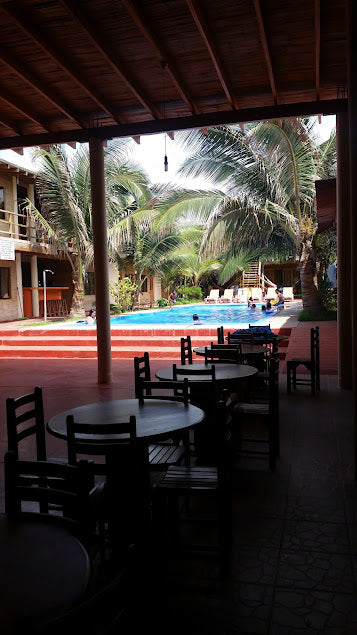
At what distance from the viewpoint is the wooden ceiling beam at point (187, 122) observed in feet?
21.9

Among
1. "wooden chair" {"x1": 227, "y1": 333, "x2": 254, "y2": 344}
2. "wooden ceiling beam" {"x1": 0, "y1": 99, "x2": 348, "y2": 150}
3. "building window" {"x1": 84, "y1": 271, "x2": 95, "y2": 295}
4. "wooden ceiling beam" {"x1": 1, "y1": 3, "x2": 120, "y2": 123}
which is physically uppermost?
"wooden ceiling beam" {"x1": 1, "y1": 3, "x2": 120, "y2": 123}

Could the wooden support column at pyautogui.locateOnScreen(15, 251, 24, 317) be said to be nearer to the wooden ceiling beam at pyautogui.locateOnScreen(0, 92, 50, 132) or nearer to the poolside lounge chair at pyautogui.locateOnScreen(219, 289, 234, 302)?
the poolside lounge chair at pyautogui.locateOnScreen(219, 289, 234, 302)

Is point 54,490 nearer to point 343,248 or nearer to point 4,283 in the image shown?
point 343,248

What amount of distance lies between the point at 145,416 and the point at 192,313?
734 inches

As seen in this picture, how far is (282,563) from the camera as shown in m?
2.66

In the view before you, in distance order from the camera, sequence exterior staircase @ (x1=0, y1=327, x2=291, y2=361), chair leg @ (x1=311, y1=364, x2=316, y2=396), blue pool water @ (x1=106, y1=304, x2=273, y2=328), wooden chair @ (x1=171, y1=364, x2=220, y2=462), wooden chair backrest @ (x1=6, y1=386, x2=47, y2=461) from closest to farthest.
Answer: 1. wooden chair backrest @ (x1=6, y1=386, x2=47, y2=461)
2. wooden chair @ (x1=171, y1=364, x2=220, y2=462)
3. chair leg @ (x1=311, y1=364, x2=316, y2=396)
4. exterior staircase @ (x1=0, y1=327, x2=291, y2=361)
5. blue pool water @ (x1=106, y1=304, x2=273, y2=328)

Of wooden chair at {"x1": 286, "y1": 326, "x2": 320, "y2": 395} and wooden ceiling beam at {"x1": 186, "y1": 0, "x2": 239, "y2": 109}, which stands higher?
wooden ceiling beam at {"x1": 186, "y1": 0, "x2": 239, "y2": 109}

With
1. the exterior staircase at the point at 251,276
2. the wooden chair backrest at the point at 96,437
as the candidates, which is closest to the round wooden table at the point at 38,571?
the wooden chair backrest at the point at 96,437

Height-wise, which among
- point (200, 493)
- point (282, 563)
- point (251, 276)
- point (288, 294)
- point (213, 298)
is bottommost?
point (282, 563)

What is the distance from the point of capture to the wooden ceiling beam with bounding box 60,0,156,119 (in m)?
4.90

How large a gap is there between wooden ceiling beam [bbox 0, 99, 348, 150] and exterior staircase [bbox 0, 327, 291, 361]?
15.0ft

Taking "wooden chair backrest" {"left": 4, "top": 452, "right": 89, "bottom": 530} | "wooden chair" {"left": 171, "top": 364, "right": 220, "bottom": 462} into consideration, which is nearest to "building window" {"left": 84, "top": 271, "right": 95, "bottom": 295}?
"wooden chair" {"left": 171, "top": 364, "right": 220, "bottom": 462}

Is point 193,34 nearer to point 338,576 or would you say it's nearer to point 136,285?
point 338,576

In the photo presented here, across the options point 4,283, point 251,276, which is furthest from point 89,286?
point 251,276
